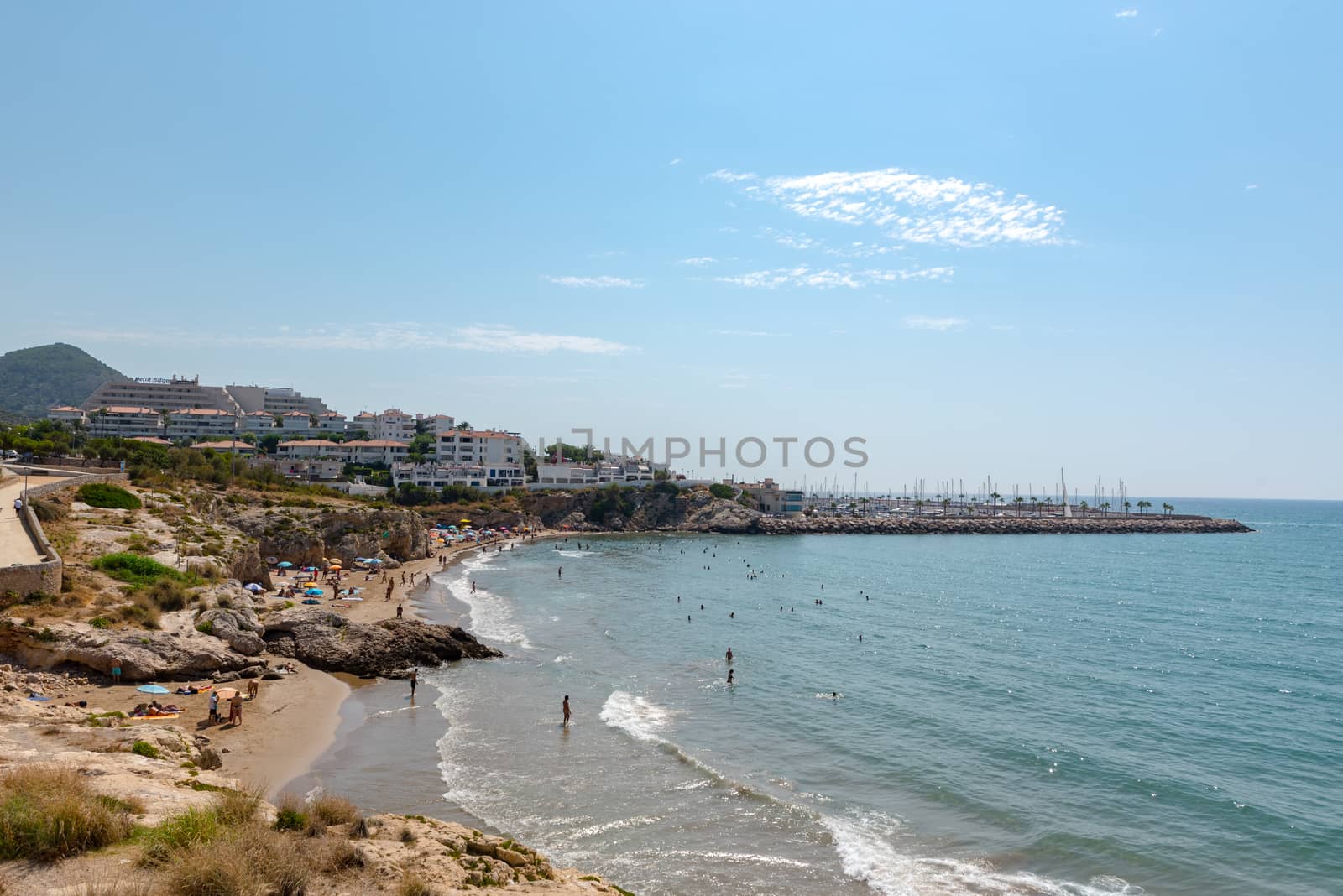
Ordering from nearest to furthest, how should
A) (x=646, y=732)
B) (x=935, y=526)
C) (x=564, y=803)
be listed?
(x=564, y=803) < (x=646, y=732) < (x=935, y=526)

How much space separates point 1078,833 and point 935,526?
135981mm

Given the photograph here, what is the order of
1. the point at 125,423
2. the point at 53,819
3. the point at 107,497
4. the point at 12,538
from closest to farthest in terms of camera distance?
the point at 53,819
the point at 12,538
the point at 107,497
the point at 125,423

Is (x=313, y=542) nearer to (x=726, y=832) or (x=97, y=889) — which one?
(x=726, y=832)

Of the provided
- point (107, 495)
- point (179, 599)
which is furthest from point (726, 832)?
point (107, 495)

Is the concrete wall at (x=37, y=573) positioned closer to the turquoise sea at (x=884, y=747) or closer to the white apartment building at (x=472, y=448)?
the turquoise sea at (x=884, y=747)

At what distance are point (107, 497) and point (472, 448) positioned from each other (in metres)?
90.6

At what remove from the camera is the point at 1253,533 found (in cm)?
15338

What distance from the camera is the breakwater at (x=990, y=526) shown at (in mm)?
140625

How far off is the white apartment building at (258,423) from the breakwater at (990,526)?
291 ft

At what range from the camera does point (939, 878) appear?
17.3m

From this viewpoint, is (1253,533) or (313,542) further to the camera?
Result: (1253,533)

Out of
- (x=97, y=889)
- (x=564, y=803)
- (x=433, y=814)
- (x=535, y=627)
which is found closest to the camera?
(x=97, y=889)

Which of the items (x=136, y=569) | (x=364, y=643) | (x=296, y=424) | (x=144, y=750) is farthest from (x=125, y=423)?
(x=144, y=750)

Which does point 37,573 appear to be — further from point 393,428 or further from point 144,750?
point 393,428
